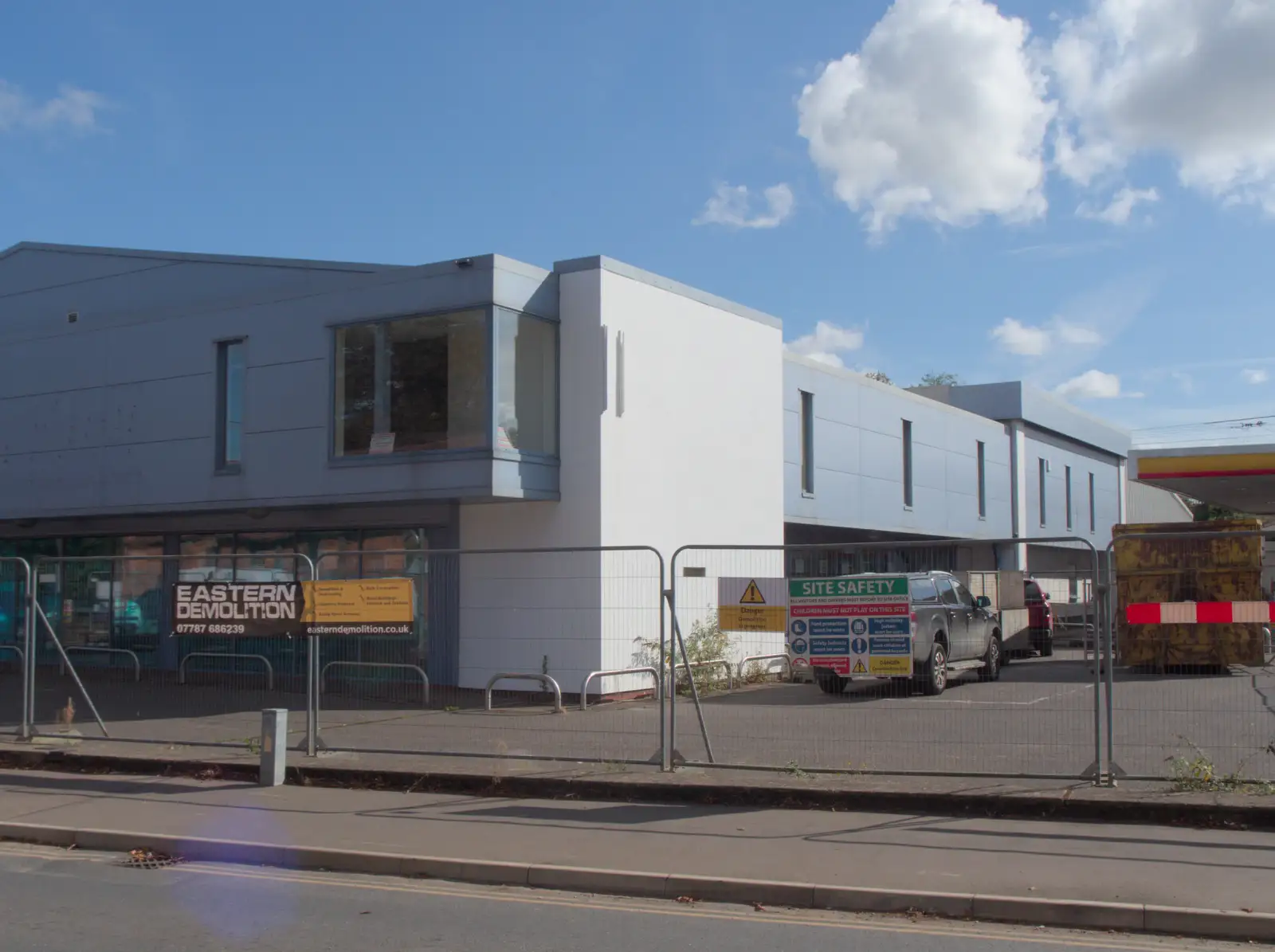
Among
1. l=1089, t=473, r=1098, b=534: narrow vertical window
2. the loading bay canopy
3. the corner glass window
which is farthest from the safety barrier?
l=1089, t=473, r=1098, b=534: narrow vertical window

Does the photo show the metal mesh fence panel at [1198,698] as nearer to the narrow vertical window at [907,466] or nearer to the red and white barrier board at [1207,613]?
the red and white barrier board at [1207,613]

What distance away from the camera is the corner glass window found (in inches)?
715

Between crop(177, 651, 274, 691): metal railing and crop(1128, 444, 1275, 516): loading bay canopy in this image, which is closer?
crop(177, 651, 274, 691): metal railing

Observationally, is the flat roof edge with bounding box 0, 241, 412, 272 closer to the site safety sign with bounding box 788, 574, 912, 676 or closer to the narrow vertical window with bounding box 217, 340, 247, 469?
the narrow vertical window with bounding box 217, 340, 247, 469

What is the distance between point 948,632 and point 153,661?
14324 millimetres

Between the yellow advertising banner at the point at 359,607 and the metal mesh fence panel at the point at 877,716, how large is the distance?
114 inches

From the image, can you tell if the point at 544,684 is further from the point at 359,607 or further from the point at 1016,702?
the point at 1016,702

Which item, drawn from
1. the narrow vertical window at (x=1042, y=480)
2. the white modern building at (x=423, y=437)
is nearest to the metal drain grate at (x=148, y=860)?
the white modern building at (x=423, y=437)

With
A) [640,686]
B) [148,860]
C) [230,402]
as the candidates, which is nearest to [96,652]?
[230,402]

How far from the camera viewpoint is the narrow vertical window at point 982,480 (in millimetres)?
36094

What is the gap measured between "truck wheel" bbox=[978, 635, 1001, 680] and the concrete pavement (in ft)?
32.8

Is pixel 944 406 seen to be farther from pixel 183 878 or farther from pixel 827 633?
pixel 183 878

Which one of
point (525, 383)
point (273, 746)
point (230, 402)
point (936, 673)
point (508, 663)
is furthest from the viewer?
point (230, 402)

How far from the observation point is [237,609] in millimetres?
13867
